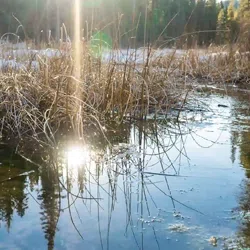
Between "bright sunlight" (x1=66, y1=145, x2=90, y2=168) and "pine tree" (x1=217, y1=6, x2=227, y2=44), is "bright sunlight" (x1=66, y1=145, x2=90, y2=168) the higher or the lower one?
the lower one

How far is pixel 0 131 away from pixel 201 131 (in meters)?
1.39

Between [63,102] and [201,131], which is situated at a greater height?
[63,102]

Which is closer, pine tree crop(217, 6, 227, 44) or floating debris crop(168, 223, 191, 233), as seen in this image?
floating debris crop(168, 223, 191, 233)

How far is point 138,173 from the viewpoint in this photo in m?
1.83

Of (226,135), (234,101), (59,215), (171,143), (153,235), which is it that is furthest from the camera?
(234,101)

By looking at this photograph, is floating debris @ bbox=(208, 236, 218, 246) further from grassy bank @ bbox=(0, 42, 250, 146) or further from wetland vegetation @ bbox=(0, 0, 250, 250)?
grassy bank @ bbox=(0, 42, 250, 146)

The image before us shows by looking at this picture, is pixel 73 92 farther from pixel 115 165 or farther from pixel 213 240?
pixel 213 240

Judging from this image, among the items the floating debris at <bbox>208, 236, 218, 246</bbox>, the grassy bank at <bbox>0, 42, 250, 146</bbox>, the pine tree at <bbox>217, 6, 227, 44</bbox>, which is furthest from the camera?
the pine tree at <bbox>217, 6, 227, 44</bbox>

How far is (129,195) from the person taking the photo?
156 centimetres

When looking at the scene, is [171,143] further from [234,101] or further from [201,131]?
[234,101]

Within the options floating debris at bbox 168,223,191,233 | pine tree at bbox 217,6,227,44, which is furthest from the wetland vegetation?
pine tree at bbox 217,6,227,44

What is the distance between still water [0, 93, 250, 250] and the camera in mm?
1223

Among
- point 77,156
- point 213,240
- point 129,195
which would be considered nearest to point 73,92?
point 77,156

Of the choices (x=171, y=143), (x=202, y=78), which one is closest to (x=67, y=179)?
(x=171, y=143)
